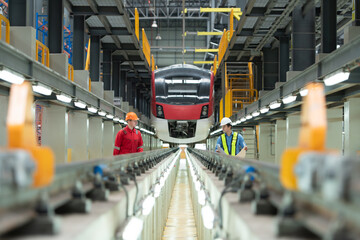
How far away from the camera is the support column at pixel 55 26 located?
32.3 ft

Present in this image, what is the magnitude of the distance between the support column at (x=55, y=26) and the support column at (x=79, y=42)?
238 cm

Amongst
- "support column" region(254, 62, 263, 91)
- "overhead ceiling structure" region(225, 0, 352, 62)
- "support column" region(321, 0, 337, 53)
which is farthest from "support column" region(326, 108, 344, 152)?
"support column" region(254, 62, 263, 91)

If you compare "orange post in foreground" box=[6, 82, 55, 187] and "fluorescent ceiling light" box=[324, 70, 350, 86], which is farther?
"fluorescent ceiling light" box=[324, 70, 350, 86]

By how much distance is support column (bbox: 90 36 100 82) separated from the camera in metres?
14.7

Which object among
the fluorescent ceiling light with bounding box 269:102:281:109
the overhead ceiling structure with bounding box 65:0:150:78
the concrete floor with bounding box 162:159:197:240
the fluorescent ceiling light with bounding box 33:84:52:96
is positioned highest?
the overhead ceiling structure with bounding box 65:0:150:78

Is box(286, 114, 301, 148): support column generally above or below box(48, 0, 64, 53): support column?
below

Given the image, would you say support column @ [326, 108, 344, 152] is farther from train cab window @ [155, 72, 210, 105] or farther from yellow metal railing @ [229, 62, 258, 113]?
yellow metal railing @ [229, 62, 258, 113]

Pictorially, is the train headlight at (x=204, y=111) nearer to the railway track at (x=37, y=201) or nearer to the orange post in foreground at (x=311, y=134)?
the railway track at (x=37, y=201)

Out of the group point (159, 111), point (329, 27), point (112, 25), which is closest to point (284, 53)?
point (159, 111)

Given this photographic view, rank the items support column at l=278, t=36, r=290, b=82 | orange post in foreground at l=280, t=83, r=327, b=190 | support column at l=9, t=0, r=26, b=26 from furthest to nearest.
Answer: support column at l=278, t=36, r=290, b=82, support column at l=9, t=0, r=26, b=26, orange post in foreground at l=280, t=83, r=327, b=190

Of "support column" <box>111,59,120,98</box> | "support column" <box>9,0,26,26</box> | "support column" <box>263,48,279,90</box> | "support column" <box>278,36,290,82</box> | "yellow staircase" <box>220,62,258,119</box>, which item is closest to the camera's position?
"support column" <box>9,0,26,26</box>

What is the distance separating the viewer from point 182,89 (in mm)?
14359

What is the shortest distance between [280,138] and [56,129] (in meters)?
6.78

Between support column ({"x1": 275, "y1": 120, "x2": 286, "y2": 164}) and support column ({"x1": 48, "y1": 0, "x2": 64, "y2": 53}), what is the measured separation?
22.9 feet
